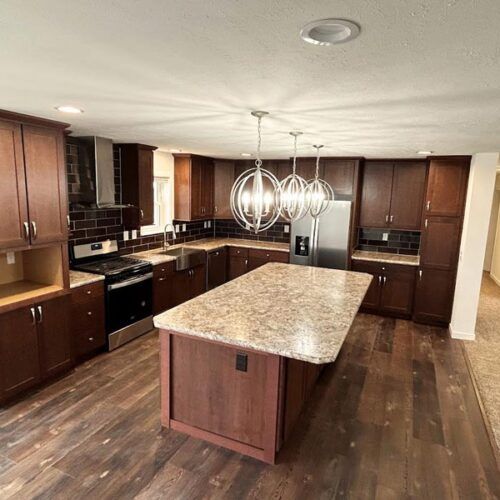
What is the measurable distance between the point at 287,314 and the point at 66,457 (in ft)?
5.68

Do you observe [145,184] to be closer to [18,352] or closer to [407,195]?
[18,352]

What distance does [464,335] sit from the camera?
14.5 feet

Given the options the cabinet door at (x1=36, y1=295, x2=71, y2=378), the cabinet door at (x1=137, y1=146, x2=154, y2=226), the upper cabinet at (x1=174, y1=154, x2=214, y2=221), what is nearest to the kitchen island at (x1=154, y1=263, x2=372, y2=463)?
the cabinet door at (x1=36, y1=295, x2=71, y2=378)

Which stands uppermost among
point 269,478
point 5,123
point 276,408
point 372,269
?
point 5,123

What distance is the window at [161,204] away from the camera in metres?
5.20

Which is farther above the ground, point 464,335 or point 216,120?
point 216,120

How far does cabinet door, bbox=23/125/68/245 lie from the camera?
2797 mm

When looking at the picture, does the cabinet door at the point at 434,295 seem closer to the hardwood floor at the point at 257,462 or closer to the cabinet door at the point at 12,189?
the hardwood floor at the point at 257,462

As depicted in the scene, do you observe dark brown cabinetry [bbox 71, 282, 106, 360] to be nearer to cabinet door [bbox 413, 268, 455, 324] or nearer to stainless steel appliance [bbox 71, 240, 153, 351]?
stainless steel appliance [bbox 71, 240, 153, 351]

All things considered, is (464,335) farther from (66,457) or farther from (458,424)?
(66,457)

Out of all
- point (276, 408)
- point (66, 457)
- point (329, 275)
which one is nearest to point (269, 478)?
point (276, 408)

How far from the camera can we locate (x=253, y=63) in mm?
1420

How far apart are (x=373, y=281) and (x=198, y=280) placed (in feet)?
8.23

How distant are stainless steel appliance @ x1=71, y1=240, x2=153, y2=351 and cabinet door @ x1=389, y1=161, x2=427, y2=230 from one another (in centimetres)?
346
